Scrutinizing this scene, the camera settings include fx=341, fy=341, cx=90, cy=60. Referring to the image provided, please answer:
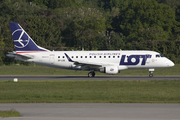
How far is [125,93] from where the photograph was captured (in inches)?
1048

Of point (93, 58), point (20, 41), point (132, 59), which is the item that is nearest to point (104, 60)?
point (93, 58)

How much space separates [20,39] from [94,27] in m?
55.1

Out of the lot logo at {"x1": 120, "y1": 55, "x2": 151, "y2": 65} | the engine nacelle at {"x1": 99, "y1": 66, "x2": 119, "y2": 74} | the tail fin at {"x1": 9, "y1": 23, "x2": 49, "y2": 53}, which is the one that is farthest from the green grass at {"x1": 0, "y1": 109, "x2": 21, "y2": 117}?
the tail fin at {"x1": 9, "y1": 23, "x2": 49, "y2": 53}

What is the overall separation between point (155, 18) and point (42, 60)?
61993 mm

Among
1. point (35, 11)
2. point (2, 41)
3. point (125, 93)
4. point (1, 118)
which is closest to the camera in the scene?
point (1, 118)

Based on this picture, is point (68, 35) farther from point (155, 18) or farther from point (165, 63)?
point (165, 63)

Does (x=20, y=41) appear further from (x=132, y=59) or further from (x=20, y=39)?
(x=132, y=59)

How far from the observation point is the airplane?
142 ft

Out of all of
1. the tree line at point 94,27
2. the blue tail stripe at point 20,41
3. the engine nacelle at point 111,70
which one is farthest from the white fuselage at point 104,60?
the tree line at point 94,27

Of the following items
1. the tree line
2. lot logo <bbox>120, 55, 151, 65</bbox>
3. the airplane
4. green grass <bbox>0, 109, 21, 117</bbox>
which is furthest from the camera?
the tree line

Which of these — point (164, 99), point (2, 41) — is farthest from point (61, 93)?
point (2, 41)

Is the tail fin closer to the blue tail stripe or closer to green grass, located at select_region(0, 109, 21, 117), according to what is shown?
the blue tail stripe

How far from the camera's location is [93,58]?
4444 cm

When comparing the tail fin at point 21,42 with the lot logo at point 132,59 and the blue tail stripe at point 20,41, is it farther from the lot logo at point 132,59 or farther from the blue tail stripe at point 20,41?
the lot logo at point 132,59
